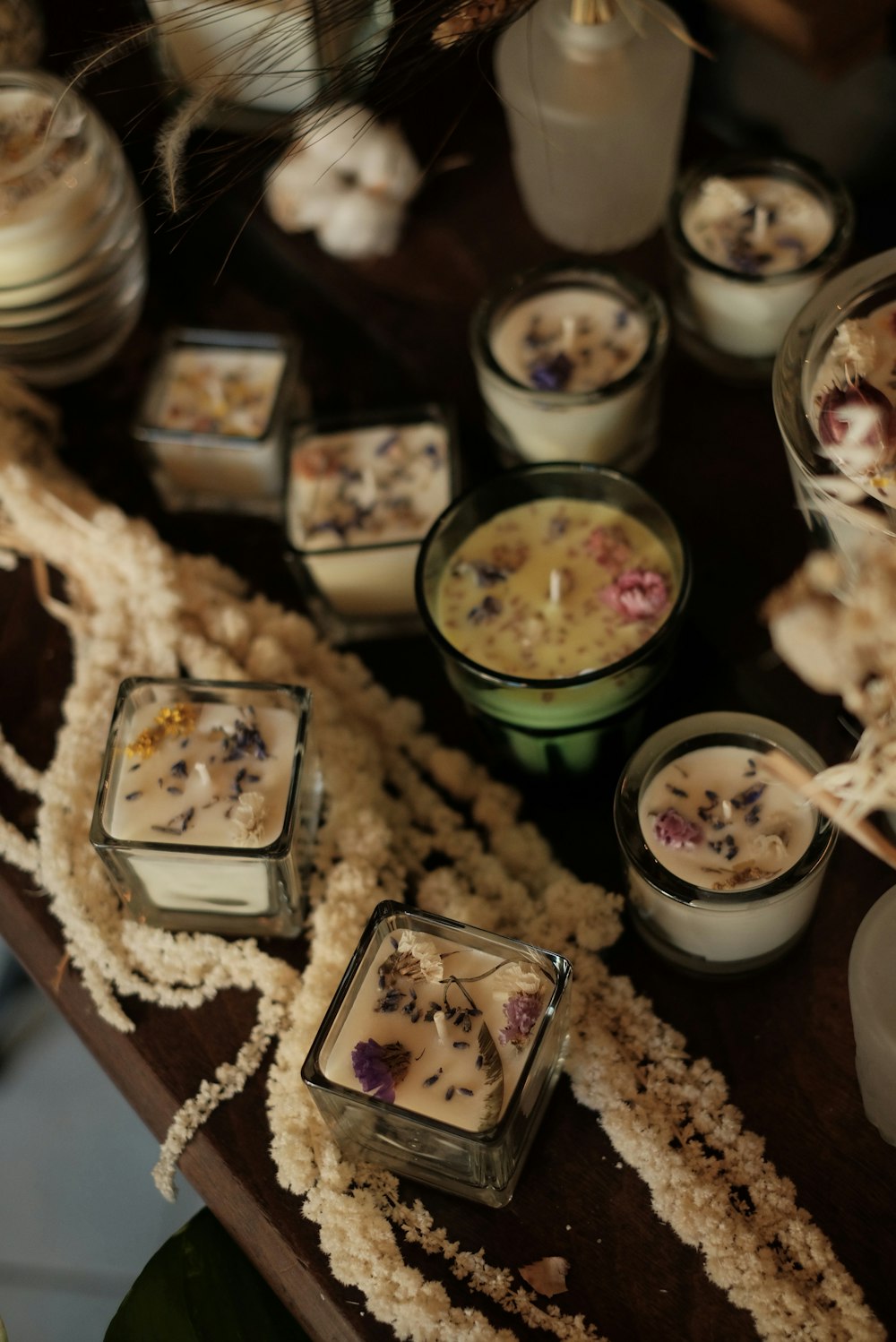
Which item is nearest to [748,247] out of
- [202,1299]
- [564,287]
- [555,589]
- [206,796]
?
[564,287]

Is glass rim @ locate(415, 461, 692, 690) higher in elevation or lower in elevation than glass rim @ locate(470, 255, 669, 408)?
lower

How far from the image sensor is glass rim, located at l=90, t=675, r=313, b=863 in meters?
0.76

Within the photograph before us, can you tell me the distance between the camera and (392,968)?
71 centimetres

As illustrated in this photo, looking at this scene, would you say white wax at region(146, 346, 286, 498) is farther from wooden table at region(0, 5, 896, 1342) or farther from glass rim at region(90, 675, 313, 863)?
glass rim at region(90, 675, 313, 863)

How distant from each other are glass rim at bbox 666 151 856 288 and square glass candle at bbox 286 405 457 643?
0.22m

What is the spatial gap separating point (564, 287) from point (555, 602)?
287 millimetres

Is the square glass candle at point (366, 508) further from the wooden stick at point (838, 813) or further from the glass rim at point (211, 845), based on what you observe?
the wooden stick at point (838, 813)

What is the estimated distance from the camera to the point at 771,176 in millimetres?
1014

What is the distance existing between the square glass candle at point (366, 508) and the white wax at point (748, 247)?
218mm

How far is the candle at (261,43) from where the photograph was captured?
2.70ft

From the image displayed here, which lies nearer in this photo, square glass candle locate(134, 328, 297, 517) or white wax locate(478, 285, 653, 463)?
white wax locate(478, 285, 653, 463)

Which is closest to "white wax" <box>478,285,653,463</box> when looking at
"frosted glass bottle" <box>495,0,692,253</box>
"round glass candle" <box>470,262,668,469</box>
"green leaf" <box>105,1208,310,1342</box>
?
"round glass candle" <box>470,262,668,469</box>

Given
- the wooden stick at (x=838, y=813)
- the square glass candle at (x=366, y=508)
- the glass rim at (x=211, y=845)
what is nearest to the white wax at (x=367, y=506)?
the square glass candle at (x=366, y=508)

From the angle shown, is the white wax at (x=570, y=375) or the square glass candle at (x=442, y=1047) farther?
the white wax at (x=570, y=375)
